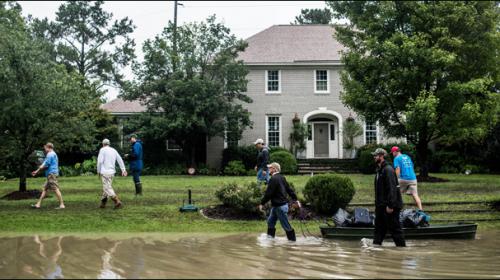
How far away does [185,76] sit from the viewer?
99.3 feet

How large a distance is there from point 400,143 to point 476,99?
9276 mm

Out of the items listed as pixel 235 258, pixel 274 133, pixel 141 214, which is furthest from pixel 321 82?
pixel 235 258

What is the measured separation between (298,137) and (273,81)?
379 centimetres

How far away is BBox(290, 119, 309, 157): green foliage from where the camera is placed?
104 ft

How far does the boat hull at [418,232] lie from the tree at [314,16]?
5651cm

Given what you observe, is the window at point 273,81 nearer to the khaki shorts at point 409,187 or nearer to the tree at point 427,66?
the tree at point 427,66

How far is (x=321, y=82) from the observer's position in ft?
107

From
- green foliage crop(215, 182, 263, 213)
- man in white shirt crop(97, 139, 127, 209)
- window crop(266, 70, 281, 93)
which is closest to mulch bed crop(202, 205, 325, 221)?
green foliage crop(215, 182, 263, 213)

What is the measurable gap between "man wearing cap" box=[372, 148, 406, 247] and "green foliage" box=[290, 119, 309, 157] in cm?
2081

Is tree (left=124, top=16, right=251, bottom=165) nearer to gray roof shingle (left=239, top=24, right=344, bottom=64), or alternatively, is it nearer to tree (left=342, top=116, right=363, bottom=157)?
gray roof shingle (left=239, top=24, right=344, bottom=64)

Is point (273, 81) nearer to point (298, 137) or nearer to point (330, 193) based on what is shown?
point (298, 137)

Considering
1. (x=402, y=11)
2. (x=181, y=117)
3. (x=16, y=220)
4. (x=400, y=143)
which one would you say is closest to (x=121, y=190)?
(x=16, y=220)

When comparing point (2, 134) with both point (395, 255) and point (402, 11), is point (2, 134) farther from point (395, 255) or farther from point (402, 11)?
point (402, 11)

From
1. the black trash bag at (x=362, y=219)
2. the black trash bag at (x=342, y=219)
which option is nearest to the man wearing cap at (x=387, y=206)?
the black trash bag at (x=362, y=219)
